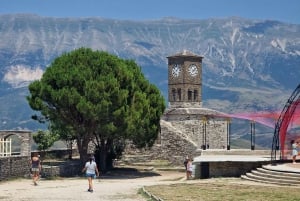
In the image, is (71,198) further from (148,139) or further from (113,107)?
(148,139)

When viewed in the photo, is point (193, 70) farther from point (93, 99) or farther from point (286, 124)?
point (93, 99)

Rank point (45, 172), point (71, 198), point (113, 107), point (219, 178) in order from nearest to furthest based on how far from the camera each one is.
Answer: point (71, 198) → point (219, 178) → point (45, 172) → point (113, 107)

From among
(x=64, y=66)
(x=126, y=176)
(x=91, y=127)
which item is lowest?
(x=126, y=176)

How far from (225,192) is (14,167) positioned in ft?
48.4

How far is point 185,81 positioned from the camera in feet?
242

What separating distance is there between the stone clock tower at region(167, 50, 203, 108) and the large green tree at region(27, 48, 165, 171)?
28.4 metres

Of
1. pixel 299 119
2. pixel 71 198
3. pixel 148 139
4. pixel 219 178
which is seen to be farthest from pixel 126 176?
pixel 71 198

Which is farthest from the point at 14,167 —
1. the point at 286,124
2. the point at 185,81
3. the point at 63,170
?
the point at 185,81

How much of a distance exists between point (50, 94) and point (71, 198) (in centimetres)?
1672

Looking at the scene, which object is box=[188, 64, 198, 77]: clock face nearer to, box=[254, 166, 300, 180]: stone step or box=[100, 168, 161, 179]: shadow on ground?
box=[100, 168, 161, 179]: shadow on ground

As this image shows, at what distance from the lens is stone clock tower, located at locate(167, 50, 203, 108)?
73.2 meters

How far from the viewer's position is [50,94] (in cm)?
4100

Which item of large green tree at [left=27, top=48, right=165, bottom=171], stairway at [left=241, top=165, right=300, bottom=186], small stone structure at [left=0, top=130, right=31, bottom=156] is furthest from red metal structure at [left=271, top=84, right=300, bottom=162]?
small stone structure at [left=0, top=130, right=31, bottom=156]

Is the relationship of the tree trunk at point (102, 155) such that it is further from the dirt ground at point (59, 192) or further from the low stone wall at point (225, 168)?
the low stone wall at point (225, 168)
